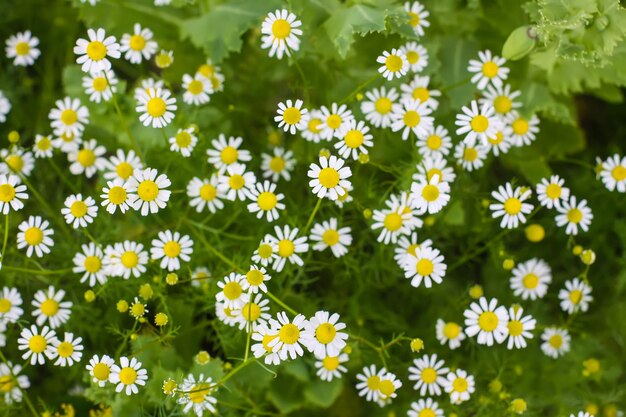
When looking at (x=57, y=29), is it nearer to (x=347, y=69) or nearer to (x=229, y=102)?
(x=229, y=102)

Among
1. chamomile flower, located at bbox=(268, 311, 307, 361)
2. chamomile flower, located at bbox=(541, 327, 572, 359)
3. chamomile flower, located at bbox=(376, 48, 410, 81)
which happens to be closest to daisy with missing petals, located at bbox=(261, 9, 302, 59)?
chamomile flower, located at bbox=(376, 48, 410, 81)

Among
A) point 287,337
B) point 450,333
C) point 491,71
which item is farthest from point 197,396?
point 491,71

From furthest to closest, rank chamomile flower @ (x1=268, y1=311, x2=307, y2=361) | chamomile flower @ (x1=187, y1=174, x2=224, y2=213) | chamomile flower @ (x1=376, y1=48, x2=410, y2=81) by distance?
1. chamomile flower @ (x1=187, y1=174, x2=224, y2=213)
2. chamomile flower @ (x1=376, y1=48, x2=410, y2=81)
3. chamomile flower @ (x1=268, y1=311, x2=307, y2=361)

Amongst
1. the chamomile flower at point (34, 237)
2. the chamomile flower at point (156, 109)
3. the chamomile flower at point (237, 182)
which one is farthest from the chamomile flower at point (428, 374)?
the chamomile flower at point (34, 237)

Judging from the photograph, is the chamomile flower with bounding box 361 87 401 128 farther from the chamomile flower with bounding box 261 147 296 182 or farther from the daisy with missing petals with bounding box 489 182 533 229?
the daisy with missing petals with bounding box 489 182 533 229

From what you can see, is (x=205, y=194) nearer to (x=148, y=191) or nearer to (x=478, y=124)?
(x=148, y=191)

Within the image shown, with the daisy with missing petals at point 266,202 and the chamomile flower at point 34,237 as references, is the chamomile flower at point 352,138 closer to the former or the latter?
the daisy with missing petals at point 266,202

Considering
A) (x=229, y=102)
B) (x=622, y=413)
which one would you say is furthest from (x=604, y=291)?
(x=229, y=102)
